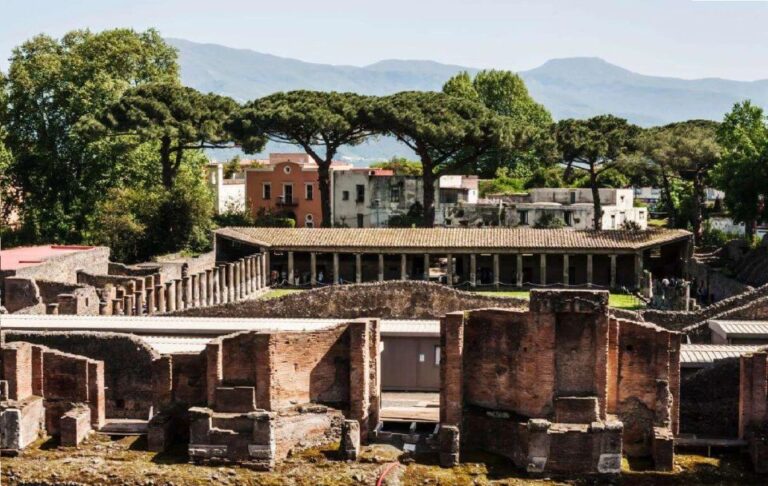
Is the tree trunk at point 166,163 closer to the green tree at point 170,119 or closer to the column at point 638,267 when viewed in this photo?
the green tree at point 170,119

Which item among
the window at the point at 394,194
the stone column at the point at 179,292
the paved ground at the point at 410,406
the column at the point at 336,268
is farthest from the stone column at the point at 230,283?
the paved ground at the point at 410,406

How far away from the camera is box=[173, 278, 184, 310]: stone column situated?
2015 inches

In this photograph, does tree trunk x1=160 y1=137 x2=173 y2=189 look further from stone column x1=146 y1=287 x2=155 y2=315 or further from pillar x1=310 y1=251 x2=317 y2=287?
stone column x1=146 y1=287 x2=155 y2=315

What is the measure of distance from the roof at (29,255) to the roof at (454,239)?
9.60 metres

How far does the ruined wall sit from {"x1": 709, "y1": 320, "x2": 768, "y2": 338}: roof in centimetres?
1761

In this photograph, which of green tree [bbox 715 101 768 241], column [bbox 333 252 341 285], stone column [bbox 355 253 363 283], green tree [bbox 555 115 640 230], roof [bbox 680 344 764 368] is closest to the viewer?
roof [bbox 680 344 764 368]

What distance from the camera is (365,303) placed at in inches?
1736

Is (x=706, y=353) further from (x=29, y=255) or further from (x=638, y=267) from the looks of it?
(x=29, y=255)

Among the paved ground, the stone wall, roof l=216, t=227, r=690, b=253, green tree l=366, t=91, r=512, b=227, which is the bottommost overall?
the paved ground

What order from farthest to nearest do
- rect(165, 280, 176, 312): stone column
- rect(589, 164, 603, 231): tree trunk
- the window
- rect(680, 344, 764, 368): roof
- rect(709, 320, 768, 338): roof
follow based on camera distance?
the window, rect(589, 164, 603, 231): tree trunk, rect(165, 280, 176, 312): stone column, rect(709, 320, 768, 338): roof, rect(680, 344, 764, 368): roof

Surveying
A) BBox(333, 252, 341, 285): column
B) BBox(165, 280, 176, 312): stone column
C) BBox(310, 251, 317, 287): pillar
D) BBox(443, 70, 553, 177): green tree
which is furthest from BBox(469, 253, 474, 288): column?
BBox(443, 70, 553, 177): green tree

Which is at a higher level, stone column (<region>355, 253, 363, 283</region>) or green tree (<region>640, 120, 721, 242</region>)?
green tree (<region>640, 120, 721, 242</region>)

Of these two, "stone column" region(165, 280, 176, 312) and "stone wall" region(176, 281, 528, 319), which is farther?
"stone column" region(165, 280, 176, 312)

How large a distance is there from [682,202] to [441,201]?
16707 millimetres
